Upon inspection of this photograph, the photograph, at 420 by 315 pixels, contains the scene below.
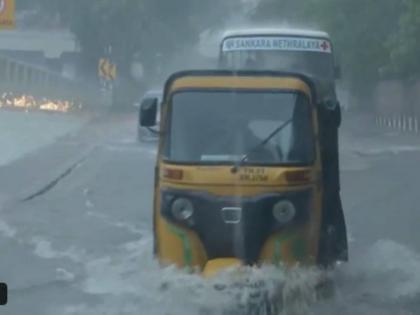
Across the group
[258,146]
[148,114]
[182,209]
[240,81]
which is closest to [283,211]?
[258,146]

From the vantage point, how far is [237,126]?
494 inches

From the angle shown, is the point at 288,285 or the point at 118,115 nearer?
the point at 288,285

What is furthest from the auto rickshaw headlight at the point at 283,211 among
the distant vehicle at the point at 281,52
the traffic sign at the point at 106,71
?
the traffic sign at the point at 106,71

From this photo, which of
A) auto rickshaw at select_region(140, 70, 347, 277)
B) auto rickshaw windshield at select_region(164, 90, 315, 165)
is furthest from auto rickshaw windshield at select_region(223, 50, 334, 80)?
auto rickshaw windshield at select_region(164, 90, 315, 165)

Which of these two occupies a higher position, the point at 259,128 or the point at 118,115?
the point at 259,128

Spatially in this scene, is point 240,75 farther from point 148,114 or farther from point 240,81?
point 148,114

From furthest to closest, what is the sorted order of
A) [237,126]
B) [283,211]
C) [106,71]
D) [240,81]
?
[106,71], [240,81], [237,126], [283,211]

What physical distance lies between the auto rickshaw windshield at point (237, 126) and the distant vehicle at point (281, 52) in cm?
1300

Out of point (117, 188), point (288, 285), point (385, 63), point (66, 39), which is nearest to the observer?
point (288, 285)

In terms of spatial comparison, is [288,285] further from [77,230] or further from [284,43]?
[284,43]

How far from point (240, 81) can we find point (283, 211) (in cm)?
140

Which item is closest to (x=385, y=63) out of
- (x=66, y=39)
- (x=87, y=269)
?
(x=66, y=39)

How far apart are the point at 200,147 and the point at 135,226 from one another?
6.92 m

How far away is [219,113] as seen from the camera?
12.6 meters
